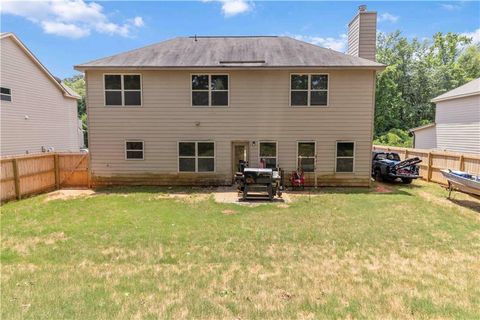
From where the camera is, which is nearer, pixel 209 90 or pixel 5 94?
pixel 209 90

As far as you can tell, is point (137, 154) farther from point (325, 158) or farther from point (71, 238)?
point (325, 158)

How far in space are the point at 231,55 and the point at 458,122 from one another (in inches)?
610

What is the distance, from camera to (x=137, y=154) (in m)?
12.8

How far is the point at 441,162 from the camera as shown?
13.6 metres

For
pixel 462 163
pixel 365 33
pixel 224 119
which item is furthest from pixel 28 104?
pixel 462 163

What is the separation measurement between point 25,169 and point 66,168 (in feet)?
7.23

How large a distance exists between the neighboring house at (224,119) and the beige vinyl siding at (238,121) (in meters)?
0.04

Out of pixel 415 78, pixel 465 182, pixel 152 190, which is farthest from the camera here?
pixel 415 78

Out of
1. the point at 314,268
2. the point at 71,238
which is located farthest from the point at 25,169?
the point at 314,268

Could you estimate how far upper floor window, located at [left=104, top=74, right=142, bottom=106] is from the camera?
12.5 metres

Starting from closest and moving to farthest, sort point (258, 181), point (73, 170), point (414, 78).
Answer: point (258, 181)
point (73, 170)
point (414, 78)

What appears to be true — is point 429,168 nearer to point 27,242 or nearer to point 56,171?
point 27,242

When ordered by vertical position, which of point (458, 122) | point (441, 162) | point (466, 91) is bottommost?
point (441, 162)

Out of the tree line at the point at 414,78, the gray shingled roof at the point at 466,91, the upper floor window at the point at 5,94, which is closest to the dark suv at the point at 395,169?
the gray shingled roof at the point at 466,91
